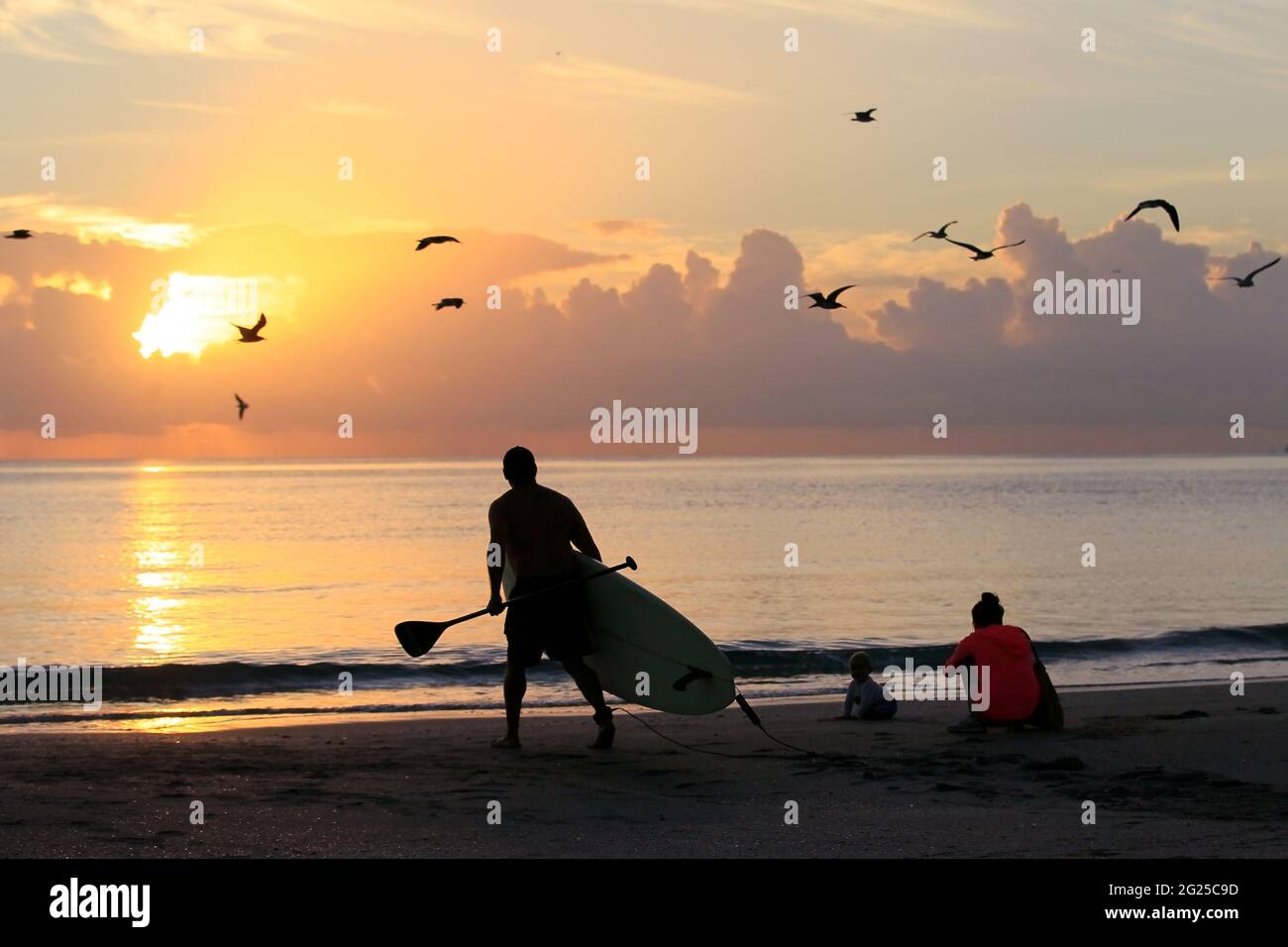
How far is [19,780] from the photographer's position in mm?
8984

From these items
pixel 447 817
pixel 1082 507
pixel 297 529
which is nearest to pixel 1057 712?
pixel 447 817

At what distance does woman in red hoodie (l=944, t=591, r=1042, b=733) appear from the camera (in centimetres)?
1055

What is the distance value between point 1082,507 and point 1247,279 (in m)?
54.9

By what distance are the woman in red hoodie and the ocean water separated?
547 cm

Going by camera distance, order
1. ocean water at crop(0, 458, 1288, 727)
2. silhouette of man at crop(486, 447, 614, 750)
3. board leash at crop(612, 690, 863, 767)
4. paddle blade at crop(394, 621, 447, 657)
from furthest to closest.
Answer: ocean water at crop(0, 458, 1288, 727), paddle blade at crop(394, 621, 447, 657), silhouette of man at crop(486, 447, 614, 750), board leash at crop(612, 690, 863, 767)

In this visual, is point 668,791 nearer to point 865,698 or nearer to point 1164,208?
point 865,698

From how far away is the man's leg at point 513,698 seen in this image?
394 inches

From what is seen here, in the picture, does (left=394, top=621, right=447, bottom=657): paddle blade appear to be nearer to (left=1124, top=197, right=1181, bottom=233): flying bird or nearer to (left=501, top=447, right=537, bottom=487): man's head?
(left=501, top=447, right=537, bottom=487): man's head

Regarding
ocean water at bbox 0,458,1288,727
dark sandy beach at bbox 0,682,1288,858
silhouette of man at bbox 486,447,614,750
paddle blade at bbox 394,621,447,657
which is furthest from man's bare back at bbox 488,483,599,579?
ocean water at bbox 0,458,1288,727

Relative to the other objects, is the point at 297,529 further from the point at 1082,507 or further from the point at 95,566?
the point at 1082,507

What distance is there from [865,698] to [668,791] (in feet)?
12.4

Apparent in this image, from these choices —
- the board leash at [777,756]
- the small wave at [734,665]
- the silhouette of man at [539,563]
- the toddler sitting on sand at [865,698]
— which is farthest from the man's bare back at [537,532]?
the small wave at [734,665]

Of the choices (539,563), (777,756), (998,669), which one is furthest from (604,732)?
(998,669)

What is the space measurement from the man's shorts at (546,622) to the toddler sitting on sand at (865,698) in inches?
120
